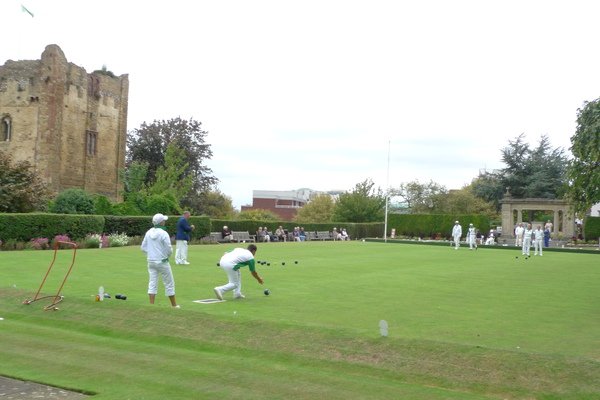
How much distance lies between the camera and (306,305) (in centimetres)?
1246

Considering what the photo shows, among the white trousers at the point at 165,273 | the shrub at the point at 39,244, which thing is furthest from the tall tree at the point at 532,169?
the white trousers at the point at 165,273

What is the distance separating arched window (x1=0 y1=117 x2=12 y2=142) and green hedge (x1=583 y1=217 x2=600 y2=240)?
5060 centimetres

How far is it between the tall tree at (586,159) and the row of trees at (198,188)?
25253mm

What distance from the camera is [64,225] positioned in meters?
28.4

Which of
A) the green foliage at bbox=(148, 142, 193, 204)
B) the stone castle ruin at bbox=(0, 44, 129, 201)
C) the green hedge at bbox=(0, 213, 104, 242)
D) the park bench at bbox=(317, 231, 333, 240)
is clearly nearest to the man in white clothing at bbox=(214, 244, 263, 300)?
the green hedge at bbox=(0, 213, 104, 242)

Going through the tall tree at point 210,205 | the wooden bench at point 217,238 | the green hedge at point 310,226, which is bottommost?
the wooden bench at point 217,238

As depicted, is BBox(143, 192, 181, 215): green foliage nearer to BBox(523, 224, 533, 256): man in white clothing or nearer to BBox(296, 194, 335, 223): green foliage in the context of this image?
BBox(523, 224, 533, 256): man in white clothing

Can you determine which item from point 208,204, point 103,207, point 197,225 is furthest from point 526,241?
point 208,204

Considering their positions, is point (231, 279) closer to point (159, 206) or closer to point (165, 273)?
point (165, 273)

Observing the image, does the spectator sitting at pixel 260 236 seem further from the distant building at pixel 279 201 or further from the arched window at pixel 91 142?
the distant building at pixel 279 201

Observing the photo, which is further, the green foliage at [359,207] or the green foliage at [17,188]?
the green foliage at [359,207]

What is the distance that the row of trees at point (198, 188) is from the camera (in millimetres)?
38156

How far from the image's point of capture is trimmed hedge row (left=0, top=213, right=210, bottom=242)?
26.1 meters

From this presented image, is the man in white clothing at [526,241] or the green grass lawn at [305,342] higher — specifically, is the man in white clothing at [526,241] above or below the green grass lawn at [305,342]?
above
